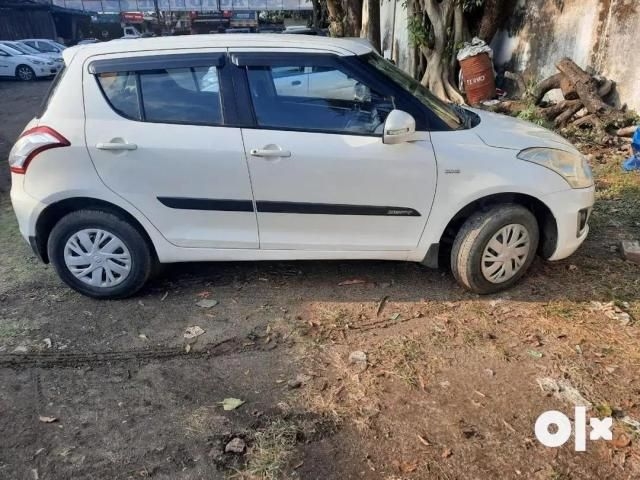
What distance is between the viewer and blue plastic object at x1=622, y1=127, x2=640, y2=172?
19.3 feet

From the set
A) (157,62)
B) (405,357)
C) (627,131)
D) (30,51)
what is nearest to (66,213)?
(157,62)

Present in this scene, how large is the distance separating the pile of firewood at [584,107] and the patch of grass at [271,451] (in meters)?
6.36

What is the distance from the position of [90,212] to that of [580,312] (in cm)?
340

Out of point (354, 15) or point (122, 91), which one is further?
point (354, 15)

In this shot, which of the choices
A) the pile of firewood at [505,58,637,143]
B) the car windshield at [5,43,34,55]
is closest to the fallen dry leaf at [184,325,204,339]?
the pile of firewood at [505,58,637,143]

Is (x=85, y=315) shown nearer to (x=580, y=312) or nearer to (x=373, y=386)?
(x=373, y=386)

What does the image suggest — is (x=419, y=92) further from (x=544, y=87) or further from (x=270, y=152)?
(x=544, y=87)

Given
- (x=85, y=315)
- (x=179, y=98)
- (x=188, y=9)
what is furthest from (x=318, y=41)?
(x=188, y=9)

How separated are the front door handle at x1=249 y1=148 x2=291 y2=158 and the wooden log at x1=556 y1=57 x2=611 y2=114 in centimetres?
585

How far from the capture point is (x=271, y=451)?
2.41 m

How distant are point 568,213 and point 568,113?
4879mm

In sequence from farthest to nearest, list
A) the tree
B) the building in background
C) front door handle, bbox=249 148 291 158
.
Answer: the building in background < the tree < front door handle, bbox=249 148 291 158

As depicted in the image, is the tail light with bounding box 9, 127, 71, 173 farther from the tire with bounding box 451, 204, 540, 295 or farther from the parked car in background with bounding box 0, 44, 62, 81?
Answer: the parked car in background with bounding box 0, 44, 62, 81

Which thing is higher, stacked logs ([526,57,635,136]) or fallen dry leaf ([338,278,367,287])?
stacked logs ([526,57,635,136])
